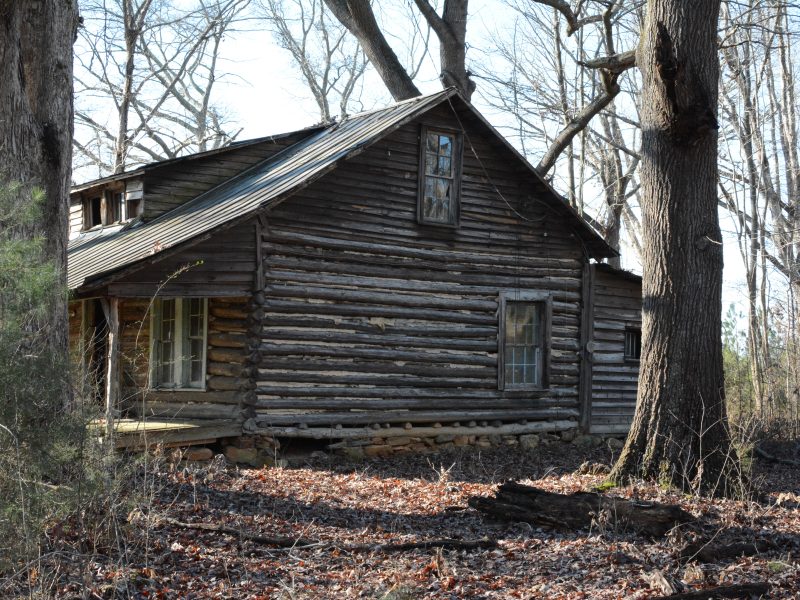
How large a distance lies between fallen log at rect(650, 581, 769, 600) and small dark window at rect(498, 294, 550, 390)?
10469mm

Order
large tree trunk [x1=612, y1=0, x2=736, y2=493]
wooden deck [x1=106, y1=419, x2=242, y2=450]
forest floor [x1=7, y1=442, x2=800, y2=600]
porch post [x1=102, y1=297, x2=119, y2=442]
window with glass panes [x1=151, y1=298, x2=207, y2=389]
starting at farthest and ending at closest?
window with glass panes [x1=151, y1=298, x2=207, y2=389], wooden deck [x1=106, y1=419, x2=242, y2=450], porch post [x1=102, y1=297, x2=119, y2=442], large tree trunk [x1=612, y1=0, x2=736, y2=493], forest floor [x1=7, y1=442, x2=800, y2=600]

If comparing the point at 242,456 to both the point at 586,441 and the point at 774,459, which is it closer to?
the point at 586,441

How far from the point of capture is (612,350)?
18.2m

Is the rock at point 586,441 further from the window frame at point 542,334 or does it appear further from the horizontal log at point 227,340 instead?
the horizontal log at point 227,340

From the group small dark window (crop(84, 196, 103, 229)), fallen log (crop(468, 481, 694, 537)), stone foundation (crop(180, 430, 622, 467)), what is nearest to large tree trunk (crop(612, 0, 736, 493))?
fallen log (crop(468, 481, 694, 537))

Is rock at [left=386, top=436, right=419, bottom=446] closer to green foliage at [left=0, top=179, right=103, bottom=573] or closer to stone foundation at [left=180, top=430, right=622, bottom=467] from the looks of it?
stone foundation at [left=180, top=430, right=622, bottom=467]

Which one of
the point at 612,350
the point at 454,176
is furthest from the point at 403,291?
the point at 612,350

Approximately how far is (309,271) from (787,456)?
28.0 ft

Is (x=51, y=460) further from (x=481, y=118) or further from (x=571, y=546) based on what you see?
(x=481, y=118)

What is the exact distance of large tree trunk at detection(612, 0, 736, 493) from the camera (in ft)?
31.6

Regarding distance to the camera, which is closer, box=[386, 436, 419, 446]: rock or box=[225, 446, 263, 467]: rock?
box=[225, 446, 263, 467]: rock

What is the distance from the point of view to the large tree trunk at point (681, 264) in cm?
962

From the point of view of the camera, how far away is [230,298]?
1411cm

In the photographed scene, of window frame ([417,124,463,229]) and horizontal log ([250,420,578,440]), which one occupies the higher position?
window frame ([417,124,463,229])
